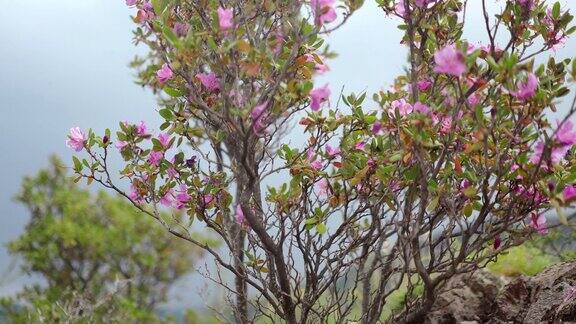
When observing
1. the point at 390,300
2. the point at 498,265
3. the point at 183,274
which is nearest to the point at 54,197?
the point at 183,274

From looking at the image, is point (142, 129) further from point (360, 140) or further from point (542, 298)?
point (542, 298)

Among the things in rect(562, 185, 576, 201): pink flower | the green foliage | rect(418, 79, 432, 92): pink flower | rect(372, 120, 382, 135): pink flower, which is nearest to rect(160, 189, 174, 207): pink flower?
rect(372, 120, 382, 135): pink flower

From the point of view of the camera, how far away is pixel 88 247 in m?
10.4

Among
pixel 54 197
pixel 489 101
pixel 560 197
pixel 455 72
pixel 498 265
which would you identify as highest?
pixel 54 197

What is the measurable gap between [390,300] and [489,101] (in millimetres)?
3393

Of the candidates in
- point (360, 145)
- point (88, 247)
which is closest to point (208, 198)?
point (360, 145)

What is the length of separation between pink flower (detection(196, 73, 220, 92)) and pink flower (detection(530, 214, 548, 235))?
5.14 ft

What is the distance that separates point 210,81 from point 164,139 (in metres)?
0.50

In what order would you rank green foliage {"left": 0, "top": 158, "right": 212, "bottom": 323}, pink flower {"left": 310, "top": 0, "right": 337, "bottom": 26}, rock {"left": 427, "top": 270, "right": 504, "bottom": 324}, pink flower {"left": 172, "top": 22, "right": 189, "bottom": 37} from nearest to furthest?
pink flower {"left": 310, "top": 0, "right": 337, "bottom": 26}
pink flower {"left": 172, "top": 22, "right": 189, "bottom": 37}
rock {"left": 427, "top": 270, "right": 504, "bottom": 324}
green foliage {"left": 0, "top": 158, "right": 212, "bottom": 323}

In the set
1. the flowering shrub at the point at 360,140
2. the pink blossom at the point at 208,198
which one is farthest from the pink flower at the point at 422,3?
the pink blossom at the point at 208,198

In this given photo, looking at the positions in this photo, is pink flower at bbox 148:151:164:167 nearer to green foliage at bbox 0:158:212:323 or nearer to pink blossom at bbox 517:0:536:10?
pink blossom at bbox 517:0:536:10

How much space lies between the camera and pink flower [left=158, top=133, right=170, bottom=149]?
11.3 ft

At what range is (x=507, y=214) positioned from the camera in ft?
10.1

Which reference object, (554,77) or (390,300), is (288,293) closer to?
(554,77)
